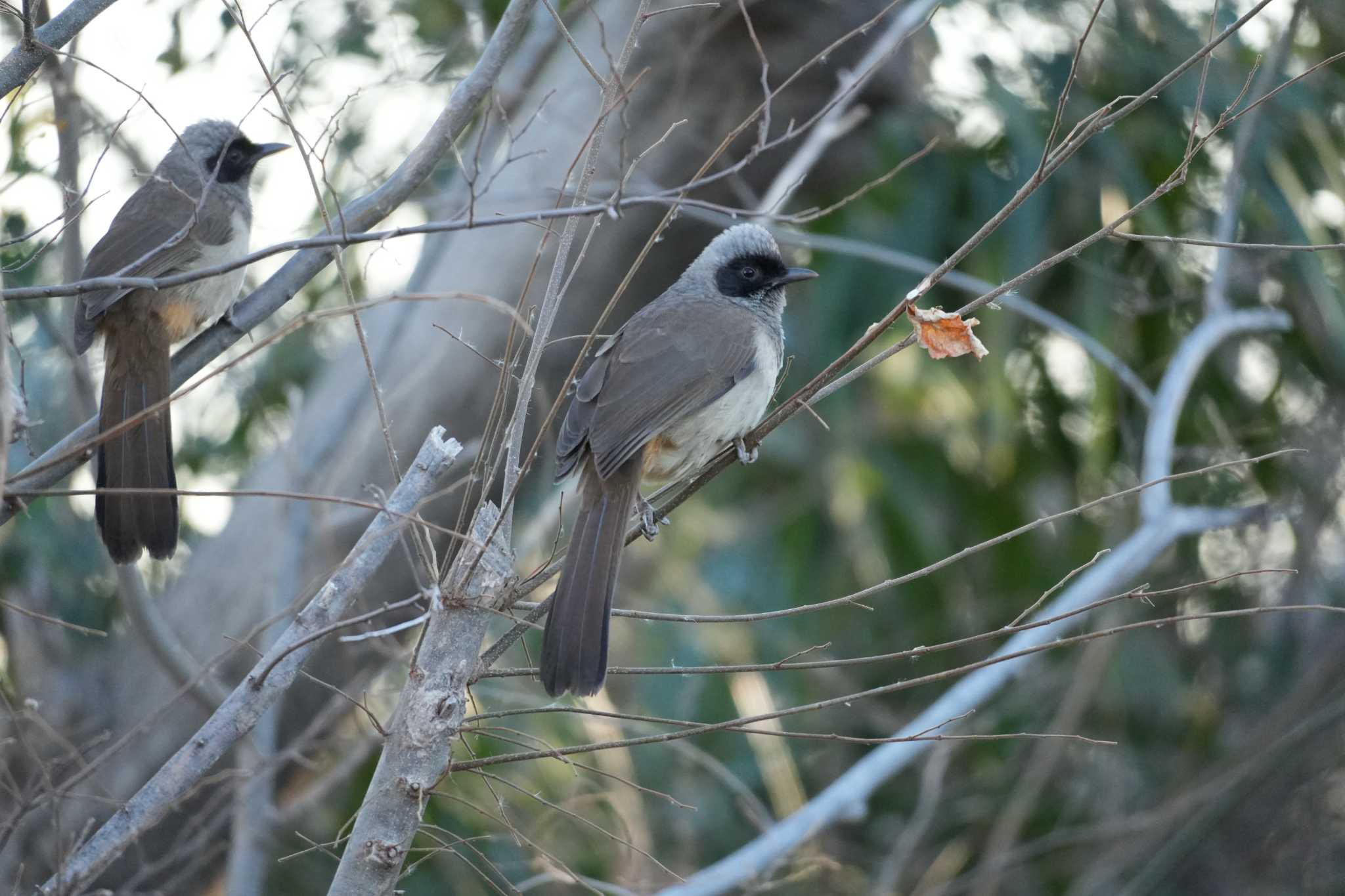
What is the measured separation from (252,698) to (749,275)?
8.02 feet

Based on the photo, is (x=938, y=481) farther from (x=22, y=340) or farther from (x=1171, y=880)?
(x=22, y=340)

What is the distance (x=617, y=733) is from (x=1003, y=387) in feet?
8.66

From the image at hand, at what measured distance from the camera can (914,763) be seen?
297 inches

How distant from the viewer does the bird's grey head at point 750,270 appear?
166 inches

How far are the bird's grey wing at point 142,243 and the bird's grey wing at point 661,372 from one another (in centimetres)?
129

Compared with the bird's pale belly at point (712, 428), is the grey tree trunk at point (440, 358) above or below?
above

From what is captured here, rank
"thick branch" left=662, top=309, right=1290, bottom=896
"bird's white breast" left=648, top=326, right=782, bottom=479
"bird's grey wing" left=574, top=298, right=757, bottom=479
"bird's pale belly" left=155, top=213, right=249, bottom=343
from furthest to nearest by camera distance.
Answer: "thick branch" left=662, top=309, right=1290, bottom=896, "bird's pale belly" left=155, top=213, right=249, bottom=343, "bird's white breast" left=648, top=326, right=782, bottom=479, "bird's grey wing" left=574, top=298, right=757, bottom=479

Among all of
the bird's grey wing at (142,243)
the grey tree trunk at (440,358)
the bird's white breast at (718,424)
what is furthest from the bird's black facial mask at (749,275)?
the bird's grey wing at (142,243)

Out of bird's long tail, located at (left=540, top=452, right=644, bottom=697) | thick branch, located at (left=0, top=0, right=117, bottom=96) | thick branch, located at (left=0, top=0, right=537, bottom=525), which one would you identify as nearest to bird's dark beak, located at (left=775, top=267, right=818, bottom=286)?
bird's long tail, located at (left=540, top=452, right=644, bottom=697)

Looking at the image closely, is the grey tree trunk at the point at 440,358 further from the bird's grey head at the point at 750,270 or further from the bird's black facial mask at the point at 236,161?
the bird's grey head at the point at 750,270

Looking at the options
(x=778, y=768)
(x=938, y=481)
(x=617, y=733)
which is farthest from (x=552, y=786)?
(x=938, y=481)

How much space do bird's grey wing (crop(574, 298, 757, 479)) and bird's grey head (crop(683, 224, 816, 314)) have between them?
21cm

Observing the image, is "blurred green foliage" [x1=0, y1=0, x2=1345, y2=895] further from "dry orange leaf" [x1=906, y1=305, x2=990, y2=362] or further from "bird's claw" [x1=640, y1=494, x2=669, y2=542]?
"dry orange leaf" [x1=906, y1=305, x2=990, y2=362]

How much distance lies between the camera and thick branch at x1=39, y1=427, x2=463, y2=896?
2.09m
